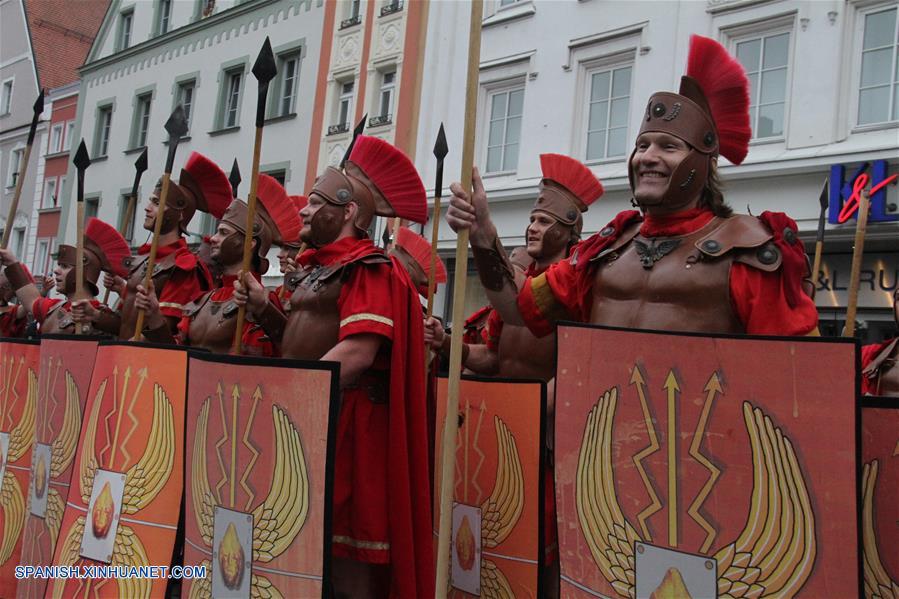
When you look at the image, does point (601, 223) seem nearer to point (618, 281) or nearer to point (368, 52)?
point (368, 52)

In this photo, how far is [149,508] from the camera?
3.33 m

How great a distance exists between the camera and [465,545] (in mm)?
3389

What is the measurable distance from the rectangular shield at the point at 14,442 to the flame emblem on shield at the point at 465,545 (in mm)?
2188

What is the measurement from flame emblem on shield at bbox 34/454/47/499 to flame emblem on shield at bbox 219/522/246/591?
151 cm

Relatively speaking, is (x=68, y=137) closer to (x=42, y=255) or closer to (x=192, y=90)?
(x=42, y=255)

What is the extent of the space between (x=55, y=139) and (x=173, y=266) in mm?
23101

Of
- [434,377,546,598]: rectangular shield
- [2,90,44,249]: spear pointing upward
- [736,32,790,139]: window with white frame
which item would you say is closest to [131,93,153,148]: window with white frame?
[736,32,790,139]: window with white frame

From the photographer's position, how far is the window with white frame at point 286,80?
1744 centimetres

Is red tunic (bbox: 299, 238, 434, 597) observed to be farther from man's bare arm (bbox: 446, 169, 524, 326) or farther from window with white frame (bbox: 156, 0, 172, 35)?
window with white frame (bbox: 156, 0, 172, 35)

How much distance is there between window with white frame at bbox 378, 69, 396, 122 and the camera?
596 inches

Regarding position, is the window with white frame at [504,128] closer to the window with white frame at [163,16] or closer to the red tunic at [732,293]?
the red tunic at [732,293]

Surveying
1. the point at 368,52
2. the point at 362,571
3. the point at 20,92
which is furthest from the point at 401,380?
the point at 20,92

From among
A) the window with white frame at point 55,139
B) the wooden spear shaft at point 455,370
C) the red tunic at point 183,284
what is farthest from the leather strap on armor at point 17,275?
the window with white frame at point 55,139

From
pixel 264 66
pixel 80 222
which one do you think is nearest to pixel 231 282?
pixel 80 222
